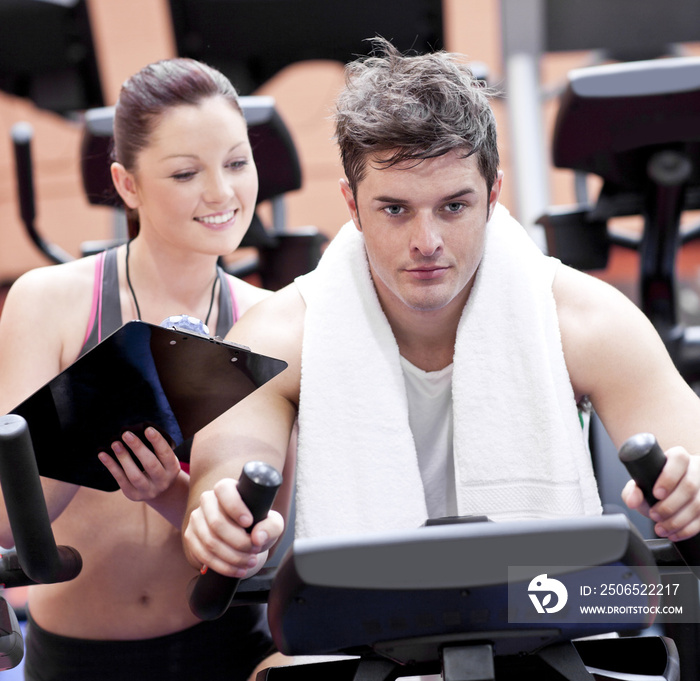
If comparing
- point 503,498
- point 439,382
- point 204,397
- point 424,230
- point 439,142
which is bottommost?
point 503,498

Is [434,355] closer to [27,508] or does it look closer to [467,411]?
[467,411]

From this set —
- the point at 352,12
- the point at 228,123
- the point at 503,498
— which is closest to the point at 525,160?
the point at 352,12

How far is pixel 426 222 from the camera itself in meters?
1.19

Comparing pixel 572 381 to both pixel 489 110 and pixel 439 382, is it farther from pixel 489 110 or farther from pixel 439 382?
pixel 489 110

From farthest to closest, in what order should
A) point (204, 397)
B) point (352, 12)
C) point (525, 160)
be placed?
point (525, 160) < point (352, 12) < point (204, 397)

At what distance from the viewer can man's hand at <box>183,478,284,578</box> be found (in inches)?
36.5

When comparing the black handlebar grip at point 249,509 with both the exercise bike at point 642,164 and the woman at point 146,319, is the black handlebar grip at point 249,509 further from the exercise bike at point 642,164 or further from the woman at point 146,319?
the exercise bike at point 642,164

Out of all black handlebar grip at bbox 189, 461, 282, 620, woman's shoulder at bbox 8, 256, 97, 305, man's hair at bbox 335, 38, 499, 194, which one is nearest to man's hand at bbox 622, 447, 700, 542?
black handlebar grip at bbox 189, 461, 282, 620

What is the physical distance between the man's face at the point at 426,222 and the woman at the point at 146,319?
305mm

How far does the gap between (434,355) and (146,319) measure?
467 millimetres

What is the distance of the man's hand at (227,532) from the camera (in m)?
0.93

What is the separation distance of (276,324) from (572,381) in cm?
44

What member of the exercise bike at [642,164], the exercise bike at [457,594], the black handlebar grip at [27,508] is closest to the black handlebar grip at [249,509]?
the exercise bike at [457,594]

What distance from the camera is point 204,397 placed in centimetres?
116
